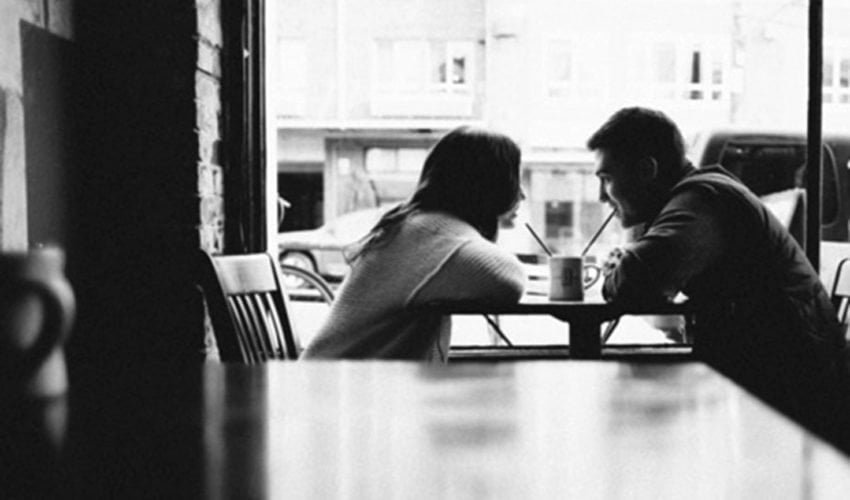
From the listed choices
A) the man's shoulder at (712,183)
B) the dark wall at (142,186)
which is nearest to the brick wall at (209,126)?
the dark wall at (142,186)

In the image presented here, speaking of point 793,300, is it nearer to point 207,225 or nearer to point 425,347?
point 425,347

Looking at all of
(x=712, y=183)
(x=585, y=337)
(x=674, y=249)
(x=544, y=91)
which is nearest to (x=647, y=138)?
(x=712, y=183)

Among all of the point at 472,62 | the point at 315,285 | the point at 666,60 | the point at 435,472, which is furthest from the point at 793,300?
the point at 472,62

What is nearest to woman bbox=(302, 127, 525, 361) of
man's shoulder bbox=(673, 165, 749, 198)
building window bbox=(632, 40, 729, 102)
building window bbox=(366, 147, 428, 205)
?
man's shoulder bbox=(673, 165, 749, 198)

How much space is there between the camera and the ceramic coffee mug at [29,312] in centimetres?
66

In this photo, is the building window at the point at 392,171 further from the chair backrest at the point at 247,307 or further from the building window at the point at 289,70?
the chair backrest at the point at 247,307

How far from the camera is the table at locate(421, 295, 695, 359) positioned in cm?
181

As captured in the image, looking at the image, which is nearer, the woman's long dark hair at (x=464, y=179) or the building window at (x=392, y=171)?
the woman's long dark hair at (x=464, y=179)

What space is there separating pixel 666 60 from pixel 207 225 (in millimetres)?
2811

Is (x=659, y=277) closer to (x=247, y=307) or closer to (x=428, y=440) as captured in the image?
(x=247, y=307)

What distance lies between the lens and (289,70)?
293 centimetres

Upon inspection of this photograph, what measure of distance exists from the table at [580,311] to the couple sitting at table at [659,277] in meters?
0.02

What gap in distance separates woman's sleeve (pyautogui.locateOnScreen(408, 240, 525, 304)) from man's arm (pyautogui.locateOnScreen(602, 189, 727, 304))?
0.75 ft

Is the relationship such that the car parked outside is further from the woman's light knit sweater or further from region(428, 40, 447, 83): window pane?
region(428, 40, 447, 83): window pane
